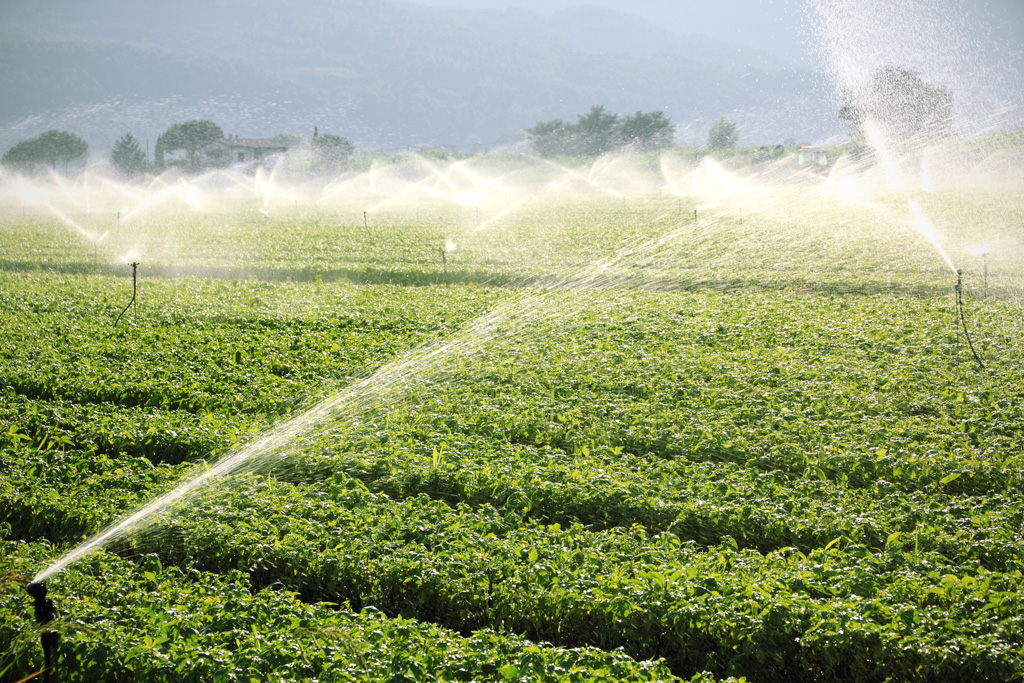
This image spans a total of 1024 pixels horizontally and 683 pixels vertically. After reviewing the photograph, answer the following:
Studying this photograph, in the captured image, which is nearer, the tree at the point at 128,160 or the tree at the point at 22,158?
the tree at the point at 22,158

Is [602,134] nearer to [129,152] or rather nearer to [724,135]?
[724,135]

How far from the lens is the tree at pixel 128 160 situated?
9874 centimetres

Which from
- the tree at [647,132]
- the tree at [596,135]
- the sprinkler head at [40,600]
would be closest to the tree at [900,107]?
the tree at [647,132]

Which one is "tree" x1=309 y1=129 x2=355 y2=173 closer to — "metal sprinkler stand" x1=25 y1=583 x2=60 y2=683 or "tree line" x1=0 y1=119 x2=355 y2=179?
"tree line" x1=0 y1=119 x2=355 y2=179

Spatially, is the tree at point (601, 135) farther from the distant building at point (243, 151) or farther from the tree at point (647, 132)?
the distant building at point (243, 151)

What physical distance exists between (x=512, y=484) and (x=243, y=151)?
100007 millimetres

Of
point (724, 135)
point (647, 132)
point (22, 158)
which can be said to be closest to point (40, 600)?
point (647, 132)

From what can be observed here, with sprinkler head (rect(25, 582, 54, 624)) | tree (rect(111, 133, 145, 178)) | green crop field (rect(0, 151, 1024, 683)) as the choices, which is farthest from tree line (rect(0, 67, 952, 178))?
sprinkler head (rect(25, 582, 54, 624))

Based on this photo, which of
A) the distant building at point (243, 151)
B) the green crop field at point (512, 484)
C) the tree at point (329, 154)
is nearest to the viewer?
the green crop field at point (512, 484)

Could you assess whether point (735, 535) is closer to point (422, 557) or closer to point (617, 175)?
point (422, 557)

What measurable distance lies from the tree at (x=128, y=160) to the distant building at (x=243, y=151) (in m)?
8.40

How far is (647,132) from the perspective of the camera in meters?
87.3

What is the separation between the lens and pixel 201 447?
8.52 m

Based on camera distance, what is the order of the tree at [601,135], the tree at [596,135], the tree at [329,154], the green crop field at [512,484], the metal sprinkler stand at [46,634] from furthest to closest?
the tree at [596,135]
the tree at [601,135]
the tree at [329,154]
the green crop field at [512,484]
the metal sprinkler stand at [46,634]
